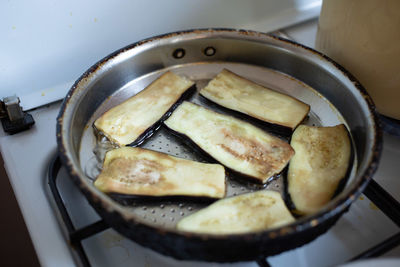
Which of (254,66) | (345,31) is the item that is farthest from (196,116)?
(345,31)

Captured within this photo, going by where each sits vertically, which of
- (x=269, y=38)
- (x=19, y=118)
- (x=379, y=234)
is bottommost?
(x=379, y=234)

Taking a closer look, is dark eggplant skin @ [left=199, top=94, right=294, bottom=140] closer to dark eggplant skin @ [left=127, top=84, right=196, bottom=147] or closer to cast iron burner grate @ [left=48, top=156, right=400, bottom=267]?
dark eggplant skin @ [left=127, top=84, right=196, bottom=147]

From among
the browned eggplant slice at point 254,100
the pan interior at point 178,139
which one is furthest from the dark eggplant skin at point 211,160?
the browned eggplant slice at point 254,100

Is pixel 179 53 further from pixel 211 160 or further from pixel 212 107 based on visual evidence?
pixel 211 160

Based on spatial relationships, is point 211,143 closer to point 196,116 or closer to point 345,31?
point 196,116

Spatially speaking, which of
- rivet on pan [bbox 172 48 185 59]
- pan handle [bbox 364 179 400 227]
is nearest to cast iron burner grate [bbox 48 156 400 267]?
pan handle [bbox 364 179 400 227]

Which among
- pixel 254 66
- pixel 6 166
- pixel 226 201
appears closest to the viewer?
pixel 226 201

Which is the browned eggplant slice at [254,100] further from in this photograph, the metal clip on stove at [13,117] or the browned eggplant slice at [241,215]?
the metal clip on stove at [13,117]
